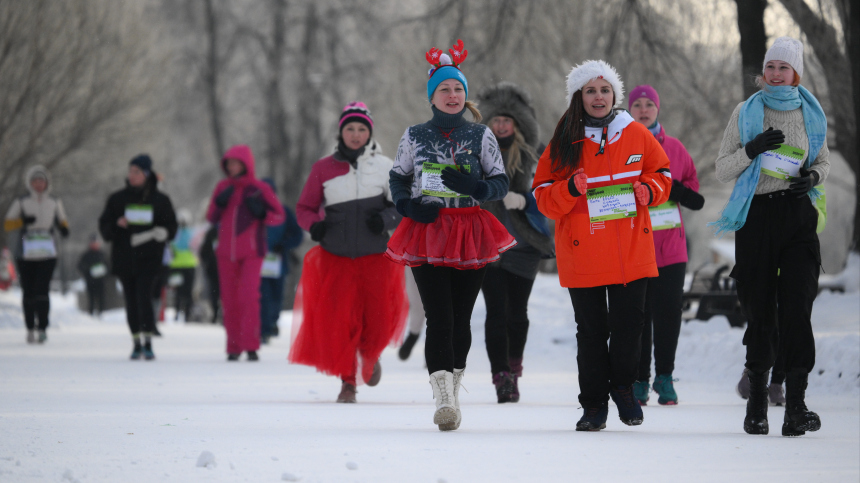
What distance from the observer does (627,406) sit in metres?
6.29

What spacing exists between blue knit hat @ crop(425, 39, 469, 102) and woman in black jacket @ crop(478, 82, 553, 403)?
1.70 m

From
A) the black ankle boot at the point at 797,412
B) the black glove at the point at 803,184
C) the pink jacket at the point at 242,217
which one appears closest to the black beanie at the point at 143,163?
the pink jacket at the point at 242,217

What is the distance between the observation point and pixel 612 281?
6.20m

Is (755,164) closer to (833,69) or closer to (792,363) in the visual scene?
(792,363)

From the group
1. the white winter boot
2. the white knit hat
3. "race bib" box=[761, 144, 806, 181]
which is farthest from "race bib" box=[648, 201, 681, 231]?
the white winter boot

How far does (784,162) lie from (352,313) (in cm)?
326

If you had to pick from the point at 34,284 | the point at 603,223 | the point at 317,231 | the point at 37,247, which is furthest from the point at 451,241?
the point at 34,284

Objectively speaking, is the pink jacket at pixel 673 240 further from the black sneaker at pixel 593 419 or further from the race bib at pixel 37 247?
the race bib at pixel 37 247

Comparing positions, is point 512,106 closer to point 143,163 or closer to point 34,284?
point 143,163

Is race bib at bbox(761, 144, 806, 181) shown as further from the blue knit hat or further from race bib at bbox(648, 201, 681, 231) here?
the blue knit hat

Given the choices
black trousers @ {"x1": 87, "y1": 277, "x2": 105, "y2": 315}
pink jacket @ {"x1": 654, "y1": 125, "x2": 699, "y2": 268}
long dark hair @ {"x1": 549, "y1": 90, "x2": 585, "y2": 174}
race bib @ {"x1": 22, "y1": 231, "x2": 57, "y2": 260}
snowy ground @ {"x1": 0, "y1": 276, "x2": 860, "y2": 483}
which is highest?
long dark hair @ {"x1": 549, "y1": 90, "x2": 585, "y2": 174}

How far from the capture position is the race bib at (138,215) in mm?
12578

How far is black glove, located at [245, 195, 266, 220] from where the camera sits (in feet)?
41.0

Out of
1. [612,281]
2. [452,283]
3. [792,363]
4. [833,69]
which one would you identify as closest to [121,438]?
[452,283]
